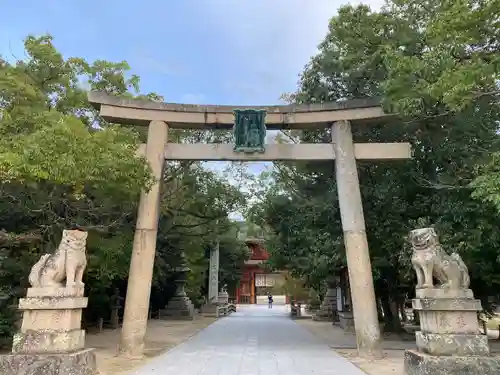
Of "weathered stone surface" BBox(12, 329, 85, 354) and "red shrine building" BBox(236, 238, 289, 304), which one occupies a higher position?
"red shrine building" BBox(236, 238, 289, 304)

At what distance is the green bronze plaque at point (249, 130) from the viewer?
10.8 metres

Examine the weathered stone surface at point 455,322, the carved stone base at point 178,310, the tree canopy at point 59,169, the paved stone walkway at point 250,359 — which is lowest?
the paved stone walkway at point 250,359

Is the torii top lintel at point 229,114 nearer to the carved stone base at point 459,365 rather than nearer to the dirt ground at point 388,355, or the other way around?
the dirt ground at point 388,355

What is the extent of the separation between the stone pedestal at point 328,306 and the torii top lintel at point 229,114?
15.7m

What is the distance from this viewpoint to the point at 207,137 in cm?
1736

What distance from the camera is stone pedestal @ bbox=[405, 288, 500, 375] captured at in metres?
6.76

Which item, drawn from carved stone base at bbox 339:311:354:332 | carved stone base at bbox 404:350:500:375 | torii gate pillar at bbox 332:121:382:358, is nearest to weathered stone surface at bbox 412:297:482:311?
carved stone base at bbox 404:350:500:375

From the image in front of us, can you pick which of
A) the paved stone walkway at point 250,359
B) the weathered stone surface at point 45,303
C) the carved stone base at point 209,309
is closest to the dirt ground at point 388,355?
the paved stone walkway at point 250,359

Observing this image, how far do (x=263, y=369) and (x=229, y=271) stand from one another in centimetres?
2957

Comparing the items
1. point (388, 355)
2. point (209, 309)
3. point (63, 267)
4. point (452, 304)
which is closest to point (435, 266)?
point (452, 304)

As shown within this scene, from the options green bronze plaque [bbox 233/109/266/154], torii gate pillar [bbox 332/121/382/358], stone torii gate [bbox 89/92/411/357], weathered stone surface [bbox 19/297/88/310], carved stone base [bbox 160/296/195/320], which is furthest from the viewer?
carved stone base [bbox 160/296/195/320]

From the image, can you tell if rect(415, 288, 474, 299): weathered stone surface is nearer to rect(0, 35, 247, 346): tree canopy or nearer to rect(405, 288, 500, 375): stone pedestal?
rect(405, 288, 500, 375): stone pedestal

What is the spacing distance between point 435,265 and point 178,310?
2007 centimetres

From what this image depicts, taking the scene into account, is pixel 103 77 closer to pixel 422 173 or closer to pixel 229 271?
pixel 422 173
